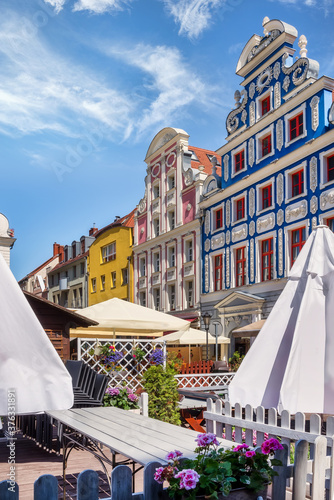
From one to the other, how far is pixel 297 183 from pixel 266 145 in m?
3.01

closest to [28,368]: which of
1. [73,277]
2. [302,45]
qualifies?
[302,45]

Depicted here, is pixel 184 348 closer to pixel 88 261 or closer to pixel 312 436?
pixel 88 261

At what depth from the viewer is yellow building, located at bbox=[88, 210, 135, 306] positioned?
121 feet

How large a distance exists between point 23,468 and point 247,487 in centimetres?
426

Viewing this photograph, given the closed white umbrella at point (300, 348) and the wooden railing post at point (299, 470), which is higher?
the closed white umbrella at point (300, 348)

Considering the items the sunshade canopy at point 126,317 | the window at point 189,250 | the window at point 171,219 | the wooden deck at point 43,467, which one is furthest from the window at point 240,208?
the wooden deck at point 43,467

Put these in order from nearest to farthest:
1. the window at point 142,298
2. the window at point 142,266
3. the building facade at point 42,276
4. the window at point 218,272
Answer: the window at point 218,272 → the window at point 142,298 → the window at point 142,266 → the building facade at point 42,276

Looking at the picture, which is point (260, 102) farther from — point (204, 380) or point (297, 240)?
point (204, 380)

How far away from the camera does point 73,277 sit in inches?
1805

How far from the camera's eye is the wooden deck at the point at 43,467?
5.30 m

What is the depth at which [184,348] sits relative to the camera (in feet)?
96.0

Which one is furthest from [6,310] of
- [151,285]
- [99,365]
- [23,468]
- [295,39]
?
[151,285]

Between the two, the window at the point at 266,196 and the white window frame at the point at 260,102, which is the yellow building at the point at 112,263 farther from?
the white window frame at the point at 260,102

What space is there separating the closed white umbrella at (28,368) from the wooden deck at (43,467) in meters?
2.17
